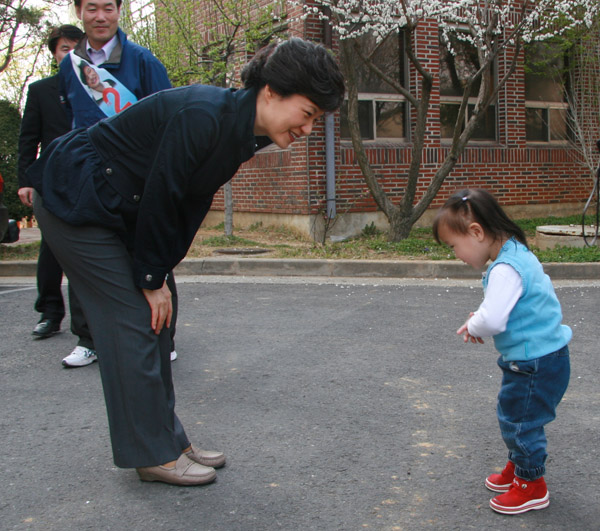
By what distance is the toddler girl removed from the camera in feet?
8.37

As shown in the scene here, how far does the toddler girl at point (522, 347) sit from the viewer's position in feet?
8.37

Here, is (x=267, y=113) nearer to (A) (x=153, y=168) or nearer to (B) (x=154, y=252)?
(A) (x=153, y=168)

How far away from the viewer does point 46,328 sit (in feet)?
17.4

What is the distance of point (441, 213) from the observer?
9.06ft

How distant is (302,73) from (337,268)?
594 cm

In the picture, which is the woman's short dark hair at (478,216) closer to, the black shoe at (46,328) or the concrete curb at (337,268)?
the black shoe at (46,328)

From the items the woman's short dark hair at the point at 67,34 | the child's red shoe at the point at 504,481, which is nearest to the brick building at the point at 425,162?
the woman's short dark hair at the point at 67,34

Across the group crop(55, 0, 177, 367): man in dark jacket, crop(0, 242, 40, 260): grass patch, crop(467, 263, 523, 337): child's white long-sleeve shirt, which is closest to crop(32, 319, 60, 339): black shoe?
crop(55, 0, 177, 367): man in dark jacket

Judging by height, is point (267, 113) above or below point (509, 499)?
above

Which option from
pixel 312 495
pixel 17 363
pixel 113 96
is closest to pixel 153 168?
pixel 312 495

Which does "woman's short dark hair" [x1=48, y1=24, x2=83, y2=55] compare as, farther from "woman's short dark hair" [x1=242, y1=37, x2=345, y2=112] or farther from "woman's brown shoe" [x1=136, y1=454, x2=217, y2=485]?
"woman's brown shoe" [x1=136, y1=454, x2=217, y2=485]

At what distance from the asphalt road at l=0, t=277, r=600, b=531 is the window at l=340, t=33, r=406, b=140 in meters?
6.31

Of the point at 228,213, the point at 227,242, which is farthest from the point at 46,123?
the point at 228,213

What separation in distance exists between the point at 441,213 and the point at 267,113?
0.76 m
